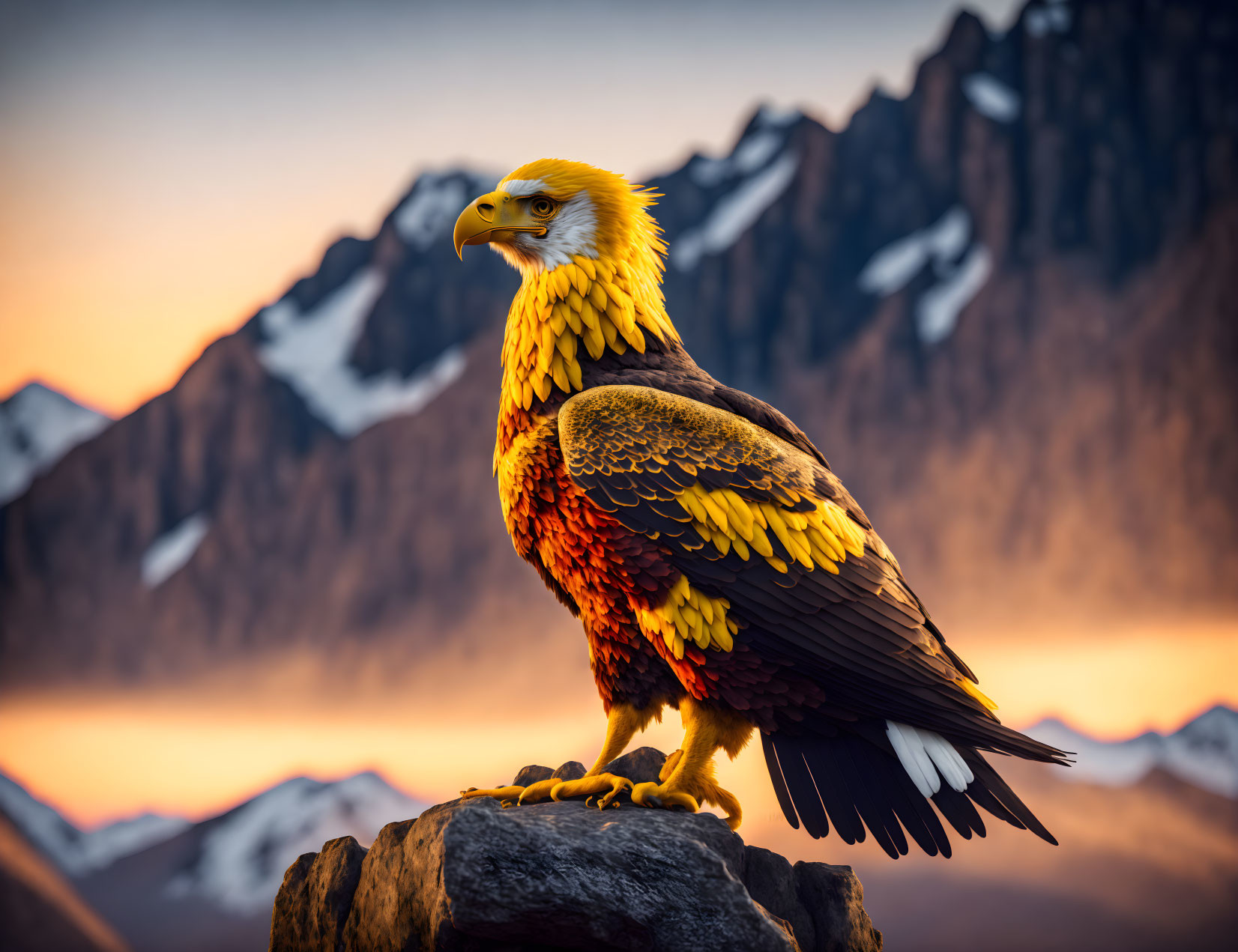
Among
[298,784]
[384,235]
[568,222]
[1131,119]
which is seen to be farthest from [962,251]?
[568,222]

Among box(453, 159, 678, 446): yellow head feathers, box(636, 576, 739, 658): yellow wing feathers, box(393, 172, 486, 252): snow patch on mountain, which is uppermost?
box(393, 172, 486, 252): snow patch on mountain

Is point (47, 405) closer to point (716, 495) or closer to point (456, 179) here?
point (456, 179)

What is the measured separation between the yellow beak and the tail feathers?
195 centimetres

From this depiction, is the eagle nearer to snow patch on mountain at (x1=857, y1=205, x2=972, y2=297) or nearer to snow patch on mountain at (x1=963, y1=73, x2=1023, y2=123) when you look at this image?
snow patch on mountain at (x1=857, y1=205, x2=972, y2=297)

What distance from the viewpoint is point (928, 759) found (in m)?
3.18

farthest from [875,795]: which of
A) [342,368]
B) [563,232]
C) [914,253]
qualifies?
[342,368]

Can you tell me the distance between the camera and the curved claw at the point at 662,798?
3316mm

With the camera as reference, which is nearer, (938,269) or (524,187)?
(524,187)

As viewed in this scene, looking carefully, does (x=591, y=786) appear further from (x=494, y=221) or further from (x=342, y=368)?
(x=342, y=368)

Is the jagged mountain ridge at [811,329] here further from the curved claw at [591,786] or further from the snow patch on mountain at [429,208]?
the curved claw at [591,786]

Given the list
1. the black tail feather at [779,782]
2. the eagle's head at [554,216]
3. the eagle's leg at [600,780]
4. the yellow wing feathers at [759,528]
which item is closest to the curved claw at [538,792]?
the eagle's leg at [600,780]

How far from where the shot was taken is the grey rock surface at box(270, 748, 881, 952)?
2.99 metres

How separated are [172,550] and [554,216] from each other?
1240 cm

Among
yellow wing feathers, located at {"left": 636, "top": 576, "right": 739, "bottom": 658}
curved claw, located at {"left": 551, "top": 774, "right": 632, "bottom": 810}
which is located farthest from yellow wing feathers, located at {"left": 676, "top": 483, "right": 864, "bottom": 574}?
curved claw, located at {"left": 551, "top": 774, "right": 632, "bottom": 810}
